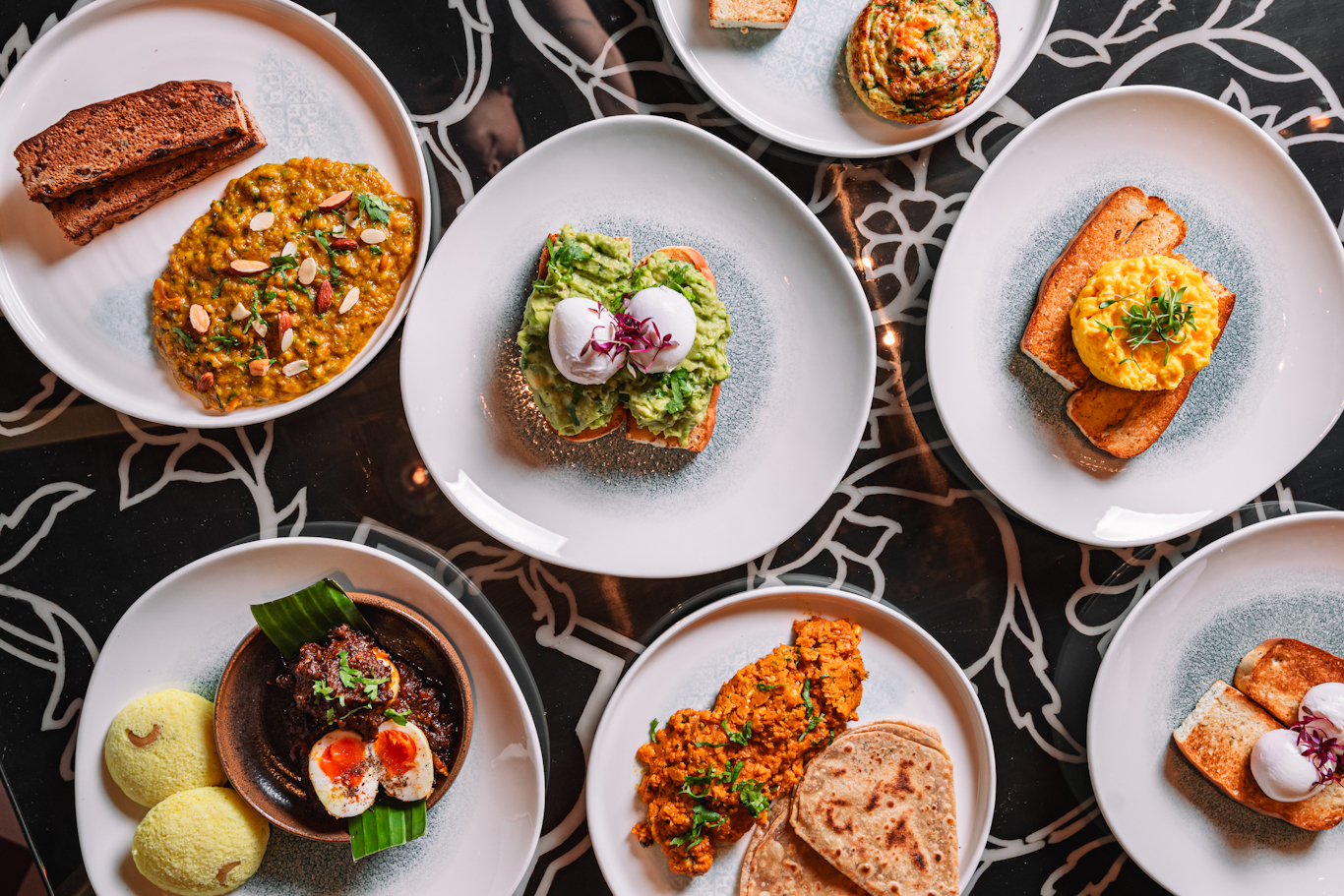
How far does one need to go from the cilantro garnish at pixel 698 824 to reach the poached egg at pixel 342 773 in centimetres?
106

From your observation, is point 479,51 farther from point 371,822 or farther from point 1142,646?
point 1142,646

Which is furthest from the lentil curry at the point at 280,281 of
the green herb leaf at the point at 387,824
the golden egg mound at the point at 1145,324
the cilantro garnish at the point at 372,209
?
the golden egg mound at the point at 1145,324

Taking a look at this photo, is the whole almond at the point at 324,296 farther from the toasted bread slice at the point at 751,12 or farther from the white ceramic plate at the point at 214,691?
the toasted bread slice at the point at 751,12

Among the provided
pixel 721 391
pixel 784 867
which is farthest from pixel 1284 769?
pixel 721 391

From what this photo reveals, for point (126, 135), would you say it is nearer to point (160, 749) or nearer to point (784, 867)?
point (160, 749)

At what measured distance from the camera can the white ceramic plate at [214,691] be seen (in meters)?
2.55

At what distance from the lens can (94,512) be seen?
270 cm

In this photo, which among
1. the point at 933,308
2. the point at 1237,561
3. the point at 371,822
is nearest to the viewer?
the point at 371,822

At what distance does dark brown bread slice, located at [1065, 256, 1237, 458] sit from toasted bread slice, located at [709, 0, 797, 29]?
5.64ft

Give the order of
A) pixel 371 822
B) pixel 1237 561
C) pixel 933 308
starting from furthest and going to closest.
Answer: pixel 1237 561 → pixel 933 308 → pixel 371 822

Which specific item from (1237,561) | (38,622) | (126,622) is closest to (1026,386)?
(1237,561)

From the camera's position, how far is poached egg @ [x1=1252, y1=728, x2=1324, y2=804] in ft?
8.64

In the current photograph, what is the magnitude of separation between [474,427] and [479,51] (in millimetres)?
1400

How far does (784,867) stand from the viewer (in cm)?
264
